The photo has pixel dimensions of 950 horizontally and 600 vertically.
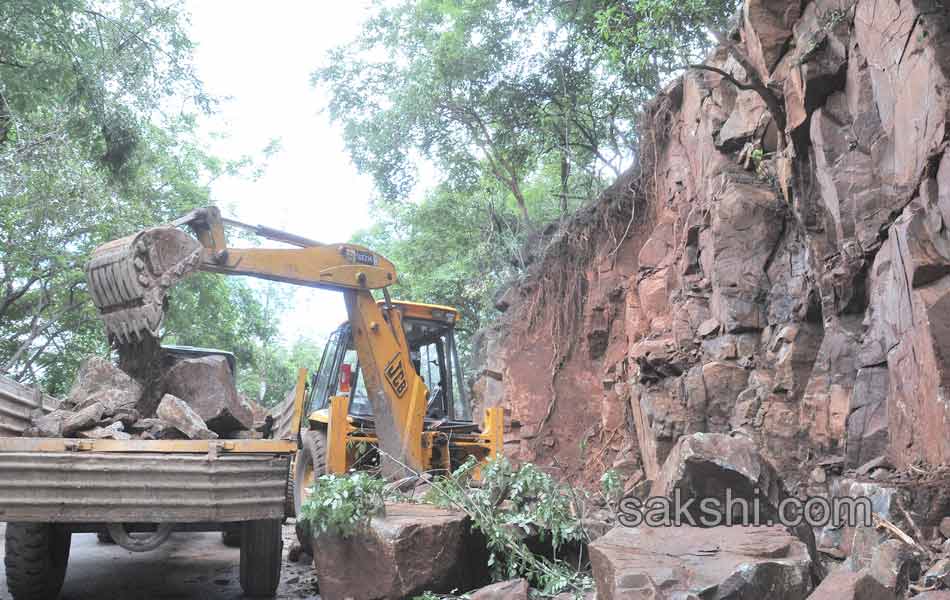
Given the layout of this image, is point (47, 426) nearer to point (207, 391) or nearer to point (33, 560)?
point (33, 560)

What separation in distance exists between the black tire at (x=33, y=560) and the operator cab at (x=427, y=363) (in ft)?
14.0

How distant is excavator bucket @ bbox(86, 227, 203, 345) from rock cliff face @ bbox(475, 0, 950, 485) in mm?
5736

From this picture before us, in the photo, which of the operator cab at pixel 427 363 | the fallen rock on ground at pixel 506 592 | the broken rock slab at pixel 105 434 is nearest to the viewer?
the fallen rock on ground at pixel 506 592

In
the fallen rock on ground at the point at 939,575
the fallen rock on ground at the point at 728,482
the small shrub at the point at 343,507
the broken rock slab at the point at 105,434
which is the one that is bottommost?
the fallen rock on ground at the point at 939,575

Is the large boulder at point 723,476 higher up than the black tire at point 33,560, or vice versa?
the large boulder at point 723,476

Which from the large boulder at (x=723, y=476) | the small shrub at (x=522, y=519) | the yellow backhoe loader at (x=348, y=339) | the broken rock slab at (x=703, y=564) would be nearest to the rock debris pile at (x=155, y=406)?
the yellow backhoe loader at (x=348, y=339)

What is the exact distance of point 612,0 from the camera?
1452 centimetres

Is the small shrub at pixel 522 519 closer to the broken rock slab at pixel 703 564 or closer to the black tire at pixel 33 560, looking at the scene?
the broken rock slab at pixel 703 564

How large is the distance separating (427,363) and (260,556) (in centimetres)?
448

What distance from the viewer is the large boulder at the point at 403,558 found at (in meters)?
5.49

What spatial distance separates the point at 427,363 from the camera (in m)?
10.6

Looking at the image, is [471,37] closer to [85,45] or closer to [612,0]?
[612,0]

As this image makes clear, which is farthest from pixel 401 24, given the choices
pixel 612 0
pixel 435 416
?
pixel 435 416

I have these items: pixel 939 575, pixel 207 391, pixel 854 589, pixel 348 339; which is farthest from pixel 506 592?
pixel 348 339
